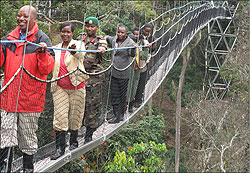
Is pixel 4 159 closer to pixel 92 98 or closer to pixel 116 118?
pixel 92 98

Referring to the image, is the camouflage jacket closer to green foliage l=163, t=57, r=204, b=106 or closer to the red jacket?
the red jacket

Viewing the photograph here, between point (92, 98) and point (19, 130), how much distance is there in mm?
788

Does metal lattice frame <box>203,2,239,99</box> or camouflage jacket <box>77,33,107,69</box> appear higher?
camouflage jacket <box>77,33,107,69</box>

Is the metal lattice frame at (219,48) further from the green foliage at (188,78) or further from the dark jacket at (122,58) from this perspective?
the dark jacket at (122,58)

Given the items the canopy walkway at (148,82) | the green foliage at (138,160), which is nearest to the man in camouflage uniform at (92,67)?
the canopy walkway at (148,82)

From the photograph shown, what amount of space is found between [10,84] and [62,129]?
1.99 feet

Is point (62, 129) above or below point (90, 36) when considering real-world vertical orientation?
below

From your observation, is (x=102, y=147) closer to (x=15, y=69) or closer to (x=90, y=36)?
(x=90, y=36)

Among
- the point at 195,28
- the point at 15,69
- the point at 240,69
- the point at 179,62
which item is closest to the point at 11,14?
the point at 15,69

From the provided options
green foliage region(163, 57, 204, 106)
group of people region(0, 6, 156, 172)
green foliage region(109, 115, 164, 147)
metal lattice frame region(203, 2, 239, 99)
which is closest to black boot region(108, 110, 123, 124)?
group of people region(0, 6, 156, 172)

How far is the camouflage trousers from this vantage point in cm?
297

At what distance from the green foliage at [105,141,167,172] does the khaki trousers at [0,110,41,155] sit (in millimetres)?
4406

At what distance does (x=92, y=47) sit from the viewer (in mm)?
2951

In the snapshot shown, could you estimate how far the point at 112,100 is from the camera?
3.73 metres
